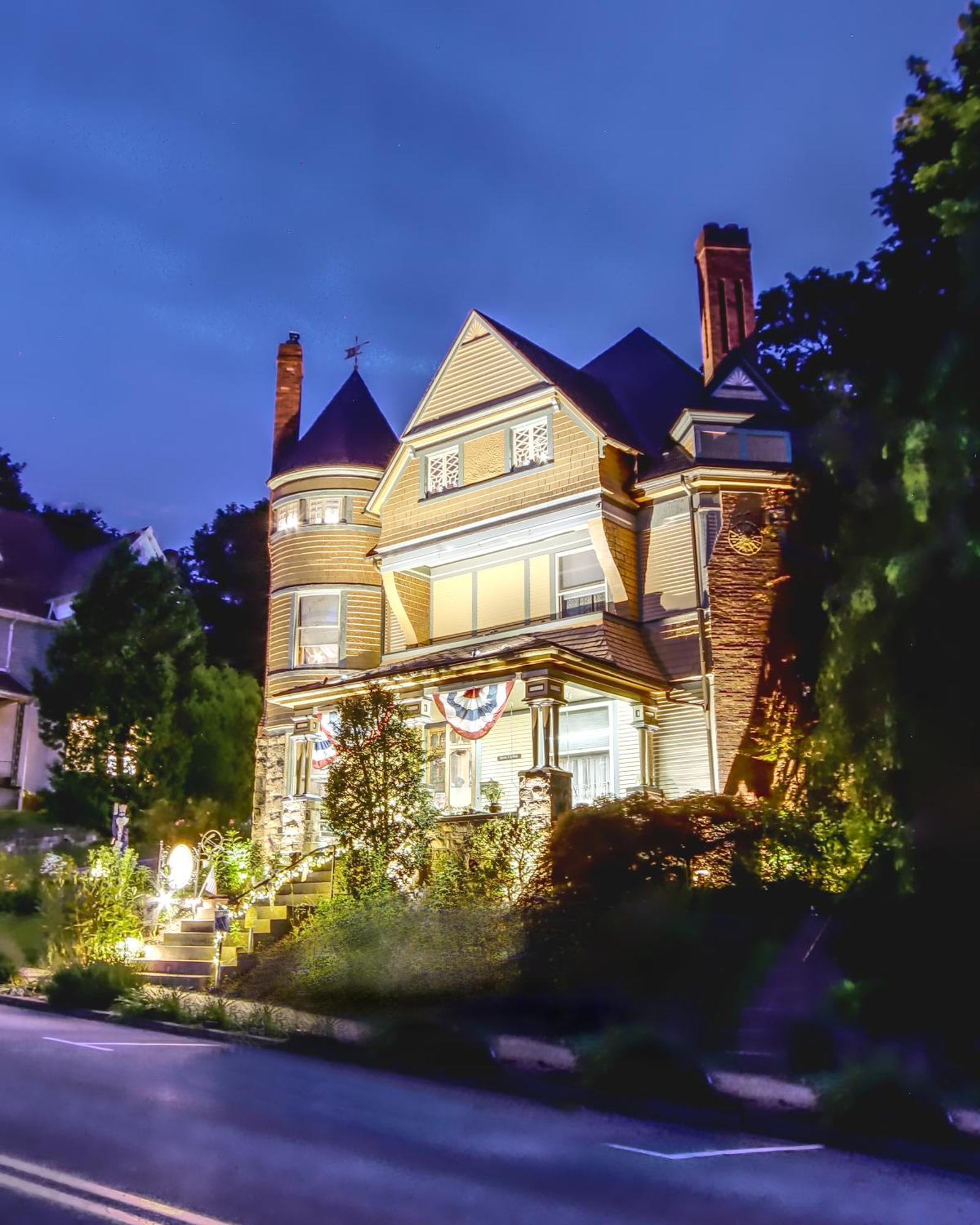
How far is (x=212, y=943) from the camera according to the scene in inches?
750

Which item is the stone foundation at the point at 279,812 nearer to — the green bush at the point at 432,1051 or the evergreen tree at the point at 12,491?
the green bush at the point at 432,1051

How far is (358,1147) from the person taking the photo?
26.5 ft

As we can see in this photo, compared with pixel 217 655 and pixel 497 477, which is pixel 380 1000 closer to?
pixel 497 477

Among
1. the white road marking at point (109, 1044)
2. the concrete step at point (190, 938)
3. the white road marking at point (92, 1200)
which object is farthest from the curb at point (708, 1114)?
the concrete step at point (190, 938)

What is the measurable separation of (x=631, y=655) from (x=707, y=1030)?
1040cm

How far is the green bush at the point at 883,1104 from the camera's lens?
9.23m

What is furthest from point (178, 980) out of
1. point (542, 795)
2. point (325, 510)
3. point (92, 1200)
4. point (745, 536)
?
point (745, 536)

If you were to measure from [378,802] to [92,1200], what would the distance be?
12.3 metres

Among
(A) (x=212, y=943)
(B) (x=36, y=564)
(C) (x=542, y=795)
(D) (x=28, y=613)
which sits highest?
(B) (x=36, y=564)

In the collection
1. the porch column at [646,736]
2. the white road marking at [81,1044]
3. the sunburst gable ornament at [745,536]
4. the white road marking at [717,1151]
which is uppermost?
the sunburst gable ornament at [745,536]

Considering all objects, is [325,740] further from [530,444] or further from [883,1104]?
[883,1104]

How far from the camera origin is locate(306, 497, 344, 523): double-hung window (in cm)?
2755

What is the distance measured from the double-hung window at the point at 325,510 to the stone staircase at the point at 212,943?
964 cm

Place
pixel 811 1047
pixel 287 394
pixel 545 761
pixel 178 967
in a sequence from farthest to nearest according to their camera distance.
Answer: pixel 287 394
pixel 545 761
pixel 178 967
pixel 811 1047
